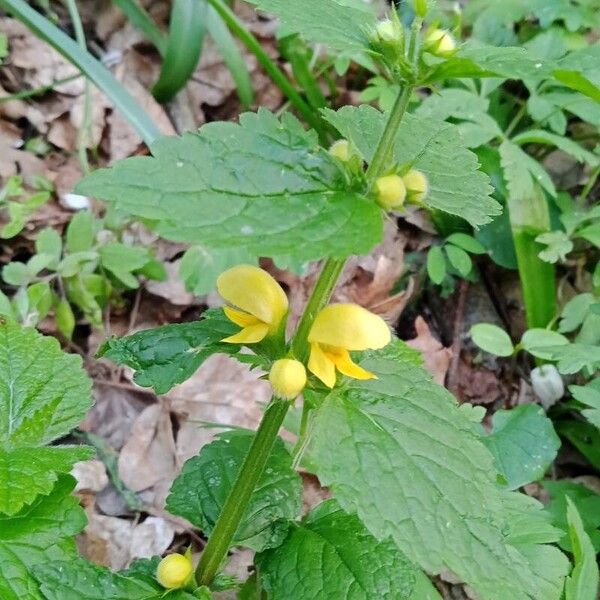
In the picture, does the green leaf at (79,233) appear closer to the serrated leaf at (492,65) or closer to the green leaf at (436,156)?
the green leaf at (436,156)

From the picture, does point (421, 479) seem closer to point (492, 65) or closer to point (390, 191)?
point (390, 191)

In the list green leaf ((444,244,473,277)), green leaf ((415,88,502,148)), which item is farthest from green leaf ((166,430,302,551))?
green leaf ((415,88,502,148))

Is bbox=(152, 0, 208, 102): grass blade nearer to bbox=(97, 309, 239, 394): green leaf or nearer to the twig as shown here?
the twig

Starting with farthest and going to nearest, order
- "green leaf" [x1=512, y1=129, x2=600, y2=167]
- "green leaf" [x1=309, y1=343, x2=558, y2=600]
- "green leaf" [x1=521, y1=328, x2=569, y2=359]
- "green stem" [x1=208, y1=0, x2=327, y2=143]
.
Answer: "green stem" [x1=208, y1=0, x2=327, y2=143]
"green leaf" [x1=512, y1=129, x2=600, y2=167]
"green leaf" [x1=521, y1=328, x2=569, y2=359]
"green leaf" [x1=309, y1=343, x2=558, y2=600]

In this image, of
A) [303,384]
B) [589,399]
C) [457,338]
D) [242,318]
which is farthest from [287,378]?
[457,338]

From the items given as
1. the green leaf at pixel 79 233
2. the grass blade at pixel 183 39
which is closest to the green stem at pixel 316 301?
the green leaf at pixel 79 233

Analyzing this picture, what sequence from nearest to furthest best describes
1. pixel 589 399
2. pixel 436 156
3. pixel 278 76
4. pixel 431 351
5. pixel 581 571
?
pixel 436 156, pixel 581 571, pixel 589 399, pixel 431 351, pixel 278 76
